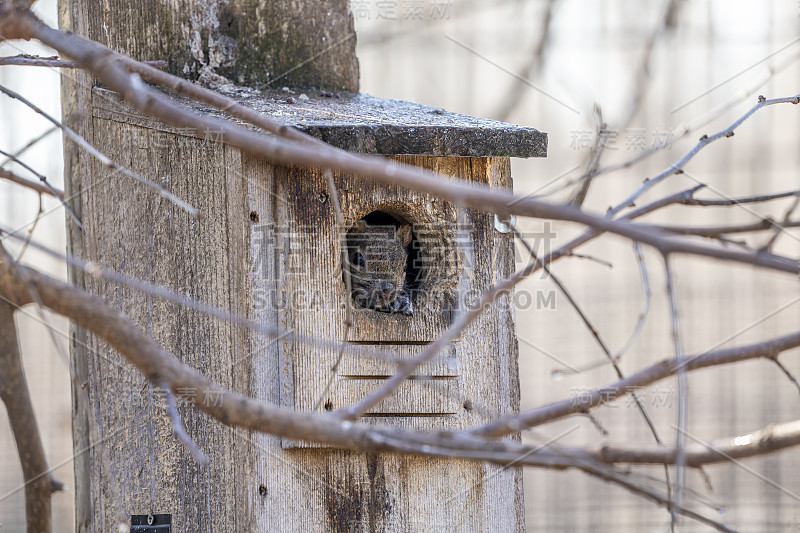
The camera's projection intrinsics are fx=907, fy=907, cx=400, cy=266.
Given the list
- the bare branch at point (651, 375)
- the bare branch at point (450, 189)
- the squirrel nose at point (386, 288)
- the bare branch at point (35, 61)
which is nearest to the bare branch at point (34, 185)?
the bare branch at point (35, 61)

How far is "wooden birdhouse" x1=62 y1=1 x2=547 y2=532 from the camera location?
1.81 metres

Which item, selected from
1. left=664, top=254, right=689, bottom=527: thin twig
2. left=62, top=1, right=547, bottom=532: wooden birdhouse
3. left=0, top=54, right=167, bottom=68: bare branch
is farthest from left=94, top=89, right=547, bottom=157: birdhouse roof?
left=664, top=254, right=689, bottom=527: thin twig

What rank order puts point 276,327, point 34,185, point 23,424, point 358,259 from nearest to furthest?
point 23,424
point 34,185
point 276,327
point 358,259

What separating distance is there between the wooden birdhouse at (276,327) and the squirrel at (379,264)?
12 cm

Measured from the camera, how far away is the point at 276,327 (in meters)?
1.82

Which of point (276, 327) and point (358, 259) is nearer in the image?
point (276, 327)

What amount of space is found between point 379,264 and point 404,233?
10 centimetres

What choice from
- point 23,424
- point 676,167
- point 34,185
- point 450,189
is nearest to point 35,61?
point 34,185

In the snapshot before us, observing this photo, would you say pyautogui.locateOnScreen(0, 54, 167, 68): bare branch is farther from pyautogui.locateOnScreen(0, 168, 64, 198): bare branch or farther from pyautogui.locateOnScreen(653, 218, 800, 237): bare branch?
pyautogui.locateOnScreen(653, 218, 800, 237): bare branch

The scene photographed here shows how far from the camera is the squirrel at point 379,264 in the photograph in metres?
2.12

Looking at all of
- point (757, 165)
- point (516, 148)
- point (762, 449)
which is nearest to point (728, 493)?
point (757, 165)

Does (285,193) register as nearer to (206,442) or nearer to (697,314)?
(206,442)

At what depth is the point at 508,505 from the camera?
200 cm

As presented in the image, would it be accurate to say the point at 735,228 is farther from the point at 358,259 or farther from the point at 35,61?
the point at 358,259
